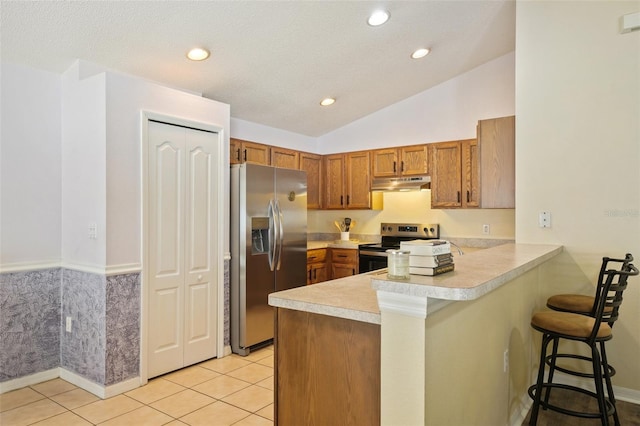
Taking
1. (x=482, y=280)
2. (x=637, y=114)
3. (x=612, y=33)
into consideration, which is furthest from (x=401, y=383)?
(x=612, y=33)

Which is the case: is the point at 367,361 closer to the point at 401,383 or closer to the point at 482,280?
the point at 401,383

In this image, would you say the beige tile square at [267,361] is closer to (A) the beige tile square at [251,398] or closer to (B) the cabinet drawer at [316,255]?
(A) the beige tile square at [251,398]

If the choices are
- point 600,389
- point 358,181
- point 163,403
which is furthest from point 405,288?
point 358,181

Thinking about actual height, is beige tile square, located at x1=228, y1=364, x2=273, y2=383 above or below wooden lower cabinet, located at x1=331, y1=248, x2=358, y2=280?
below

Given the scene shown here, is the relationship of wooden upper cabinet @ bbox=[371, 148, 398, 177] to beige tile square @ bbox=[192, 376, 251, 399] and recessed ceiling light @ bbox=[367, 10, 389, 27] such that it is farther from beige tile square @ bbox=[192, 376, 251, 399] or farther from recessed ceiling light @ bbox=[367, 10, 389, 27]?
beige tile square @ bbox=[192, 376, 251, 399]

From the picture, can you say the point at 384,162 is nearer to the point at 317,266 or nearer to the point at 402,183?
the point at 402,183

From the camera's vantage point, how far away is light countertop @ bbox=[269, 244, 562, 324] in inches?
51.1

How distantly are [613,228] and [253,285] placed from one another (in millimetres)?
3022

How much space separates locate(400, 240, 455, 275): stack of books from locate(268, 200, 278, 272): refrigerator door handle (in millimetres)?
2624

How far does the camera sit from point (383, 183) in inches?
198

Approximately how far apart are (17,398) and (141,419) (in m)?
1.08

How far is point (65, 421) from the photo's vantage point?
256cm

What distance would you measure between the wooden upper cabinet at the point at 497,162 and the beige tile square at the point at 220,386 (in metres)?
2.61

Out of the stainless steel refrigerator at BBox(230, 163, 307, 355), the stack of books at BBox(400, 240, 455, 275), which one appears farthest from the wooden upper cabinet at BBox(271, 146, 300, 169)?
the stack of books at BBox(400, 240, 455, 275)
